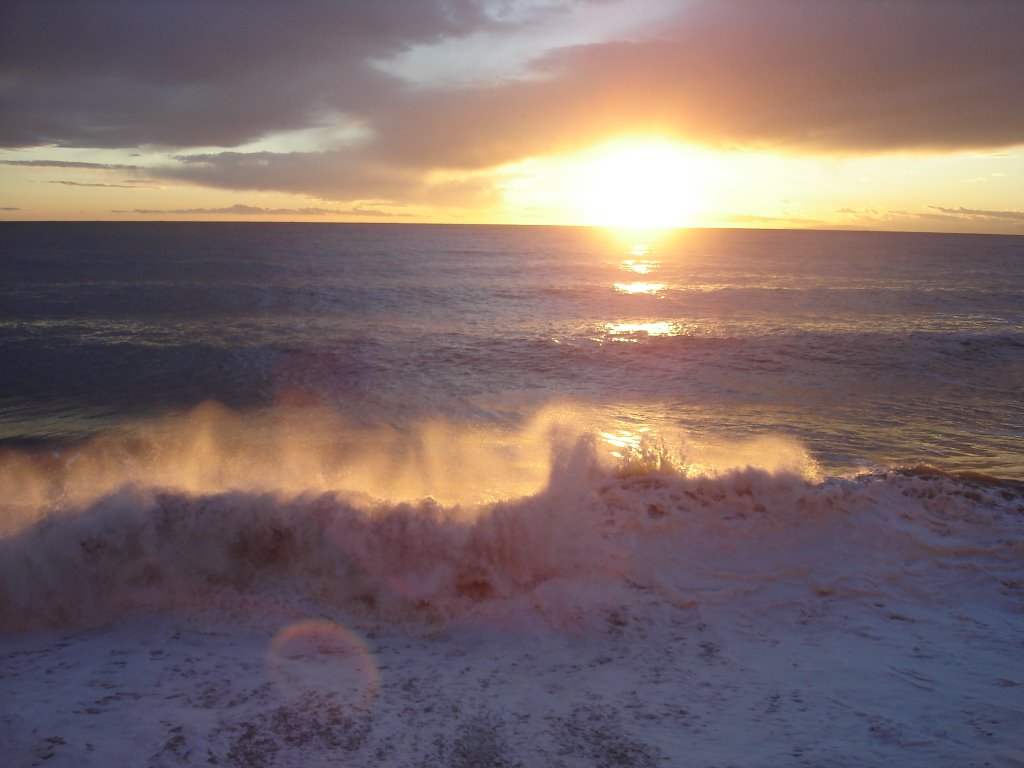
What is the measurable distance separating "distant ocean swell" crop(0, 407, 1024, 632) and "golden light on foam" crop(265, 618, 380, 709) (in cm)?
43

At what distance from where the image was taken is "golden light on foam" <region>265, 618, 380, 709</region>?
4961 millimetres

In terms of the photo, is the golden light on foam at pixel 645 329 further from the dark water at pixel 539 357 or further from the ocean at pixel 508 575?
the ocean at pixel 508 575

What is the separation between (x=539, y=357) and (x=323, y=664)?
1438 cm

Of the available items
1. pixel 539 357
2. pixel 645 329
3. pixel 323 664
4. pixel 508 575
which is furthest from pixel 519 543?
pixel 645 329

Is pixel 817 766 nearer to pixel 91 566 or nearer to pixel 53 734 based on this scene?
pixel 53 734

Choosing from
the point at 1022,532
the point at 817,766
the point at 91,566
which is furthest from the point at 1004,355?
the point at 91,566

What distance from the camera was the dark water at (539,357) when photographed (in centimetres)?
1301

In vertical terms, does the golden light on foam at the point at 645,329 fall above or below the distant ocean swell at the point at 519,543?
above

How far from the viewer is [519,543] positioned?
6.95 meters

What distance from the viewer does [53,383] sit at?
52.9ft

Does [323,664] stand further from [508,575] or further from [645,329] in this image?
[645,329]

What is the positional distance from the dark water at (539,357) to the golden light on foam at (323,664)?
6873mm

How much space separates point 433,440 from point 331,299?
814 inches

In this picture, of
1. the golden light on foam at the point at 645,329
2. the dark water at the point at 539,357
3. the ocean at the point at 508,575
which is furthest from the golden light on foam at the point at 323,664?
the golden light on foam at the point at 645,329
